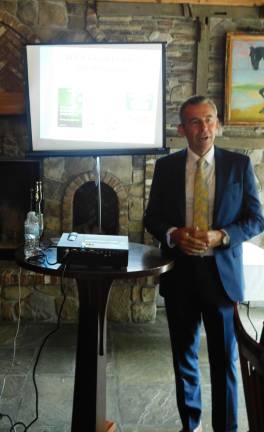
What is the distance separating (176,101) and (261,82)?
2.23 ft

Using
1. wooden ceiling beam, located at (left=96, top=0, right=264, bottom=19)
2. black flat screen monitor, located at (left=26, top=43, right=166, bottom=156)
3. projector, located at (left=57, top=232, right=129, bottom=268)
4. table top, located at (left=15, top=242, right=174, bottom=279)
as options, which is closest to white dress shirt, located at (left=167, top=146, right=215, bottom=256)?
table top, located at (left=15, top=242, right=174, bottom=279)

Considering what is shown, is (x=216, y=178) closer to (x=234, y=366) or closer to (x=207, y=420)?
(x=234, y=366)

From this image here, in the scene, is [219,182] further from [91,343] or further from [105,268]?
[91,343]

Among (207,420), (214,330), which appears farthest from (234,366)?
(207,420)

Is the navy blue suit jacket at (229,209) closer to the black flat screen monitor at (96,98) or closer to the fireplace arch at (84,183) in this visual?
the black flat screen monitor at (96,98)

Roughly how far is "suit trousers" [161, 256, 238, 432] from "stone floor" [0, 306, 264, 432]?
0.32 m

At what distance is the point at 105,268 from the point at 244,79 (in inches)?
91.5

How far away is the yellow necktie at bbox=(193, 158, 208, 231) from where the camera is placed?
5.80 ft

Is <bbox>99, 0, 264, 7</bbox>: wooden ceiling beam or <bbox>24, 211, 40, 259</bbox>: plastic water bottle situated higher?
<bbox>99, 0, 264, 7</bbox>: wooden ceiling beam

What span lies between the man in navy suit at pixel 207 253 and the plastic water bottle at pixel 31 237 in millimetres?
538

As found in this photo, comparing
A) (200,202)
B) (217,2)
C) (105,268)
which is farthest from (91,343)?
(217,2)

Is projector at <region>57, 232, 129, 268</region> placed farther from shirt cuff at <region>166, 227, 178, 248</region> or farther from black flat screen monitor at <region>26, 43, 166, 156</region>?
black flat screen monitor at <region>26, 43, 166, 156</region>

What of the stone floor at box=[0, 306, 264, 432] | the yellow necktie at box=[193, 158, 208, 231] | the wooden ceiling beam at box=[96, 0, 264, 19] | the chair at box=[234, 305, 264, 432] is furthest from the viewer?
the wooden ceiling beam at box=[96, 0, 264, 19]

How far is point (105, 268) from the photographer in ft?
5.06
